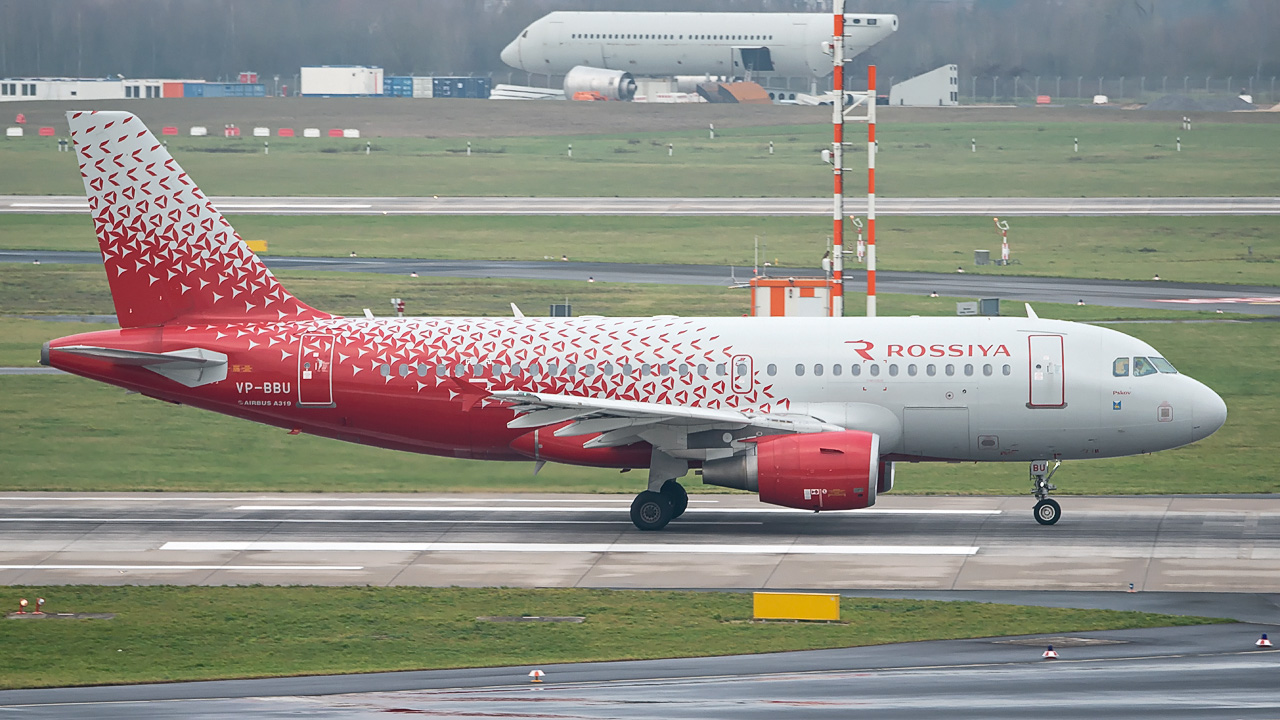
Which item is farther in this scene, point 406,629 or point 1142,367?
point 1142,367

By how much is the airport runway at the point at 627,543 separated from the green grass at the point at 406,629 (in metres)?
1.59

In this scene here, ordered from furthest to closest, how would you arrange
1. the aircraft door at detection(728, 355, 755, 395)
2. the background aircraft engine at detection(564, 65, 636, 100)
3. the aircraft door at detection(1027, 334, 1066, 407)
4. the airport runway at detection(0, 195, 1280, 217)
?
1. the background aircraft engine at detection(564, 65, 636, 100)
2. the airport runway at detection(0, 195, 1280, 217)
3. the aircraft door at detection(728, 355, 755, 395)
4. the aircraft door at detection(1027, 334, 1066, 407)

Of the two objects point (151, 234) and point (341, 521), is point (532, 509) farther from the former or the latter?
point (151, 234)

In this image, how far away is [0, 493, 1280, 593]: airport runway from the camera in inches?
1236

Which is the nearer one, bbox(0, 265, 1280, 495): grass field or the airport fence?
bbox(0, 265, 1280, 495): grass field

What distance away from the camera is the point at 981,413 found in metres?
35.4

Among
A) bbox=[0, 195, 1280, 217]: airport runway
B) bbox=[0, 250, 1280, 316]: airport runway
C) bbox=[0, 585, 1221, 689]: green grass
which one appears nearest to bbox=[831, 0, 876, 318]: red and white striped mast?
bbox=[0, 585, 1221, 689]: green grass

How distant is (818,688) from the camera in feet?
74.7

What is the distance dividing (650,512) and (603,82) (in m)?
127

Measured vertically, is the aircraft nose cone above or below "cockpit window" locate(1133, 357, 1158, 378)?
above

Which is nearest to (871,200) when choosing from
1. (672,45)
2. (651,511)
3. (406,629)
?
(651,511)

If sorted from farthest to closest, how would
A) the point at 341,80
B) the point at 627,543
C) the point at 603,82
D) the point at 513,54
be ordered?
1. the point at 513,54
2. the point at 341,80
3. the point at 603,82
4. the point at 627,543

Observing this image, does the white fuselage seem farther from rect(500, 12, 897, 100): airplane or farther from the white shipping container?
the white shipping container

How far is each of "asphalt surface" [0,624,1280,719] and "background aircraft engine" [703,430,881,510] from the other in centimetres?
807
